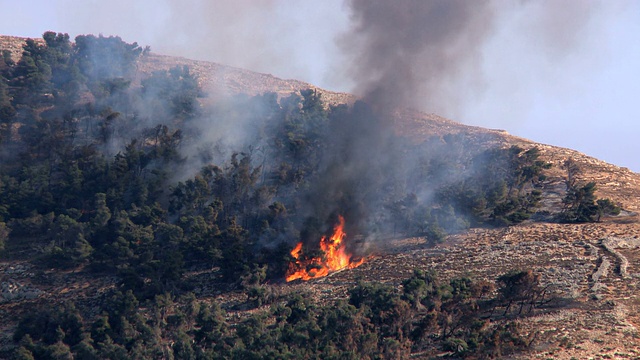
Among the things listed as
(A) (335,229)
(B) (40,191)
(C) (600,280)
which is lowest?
(C) (600,280)

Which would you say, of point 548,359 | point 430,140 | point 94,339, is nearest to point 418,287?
point 548,359

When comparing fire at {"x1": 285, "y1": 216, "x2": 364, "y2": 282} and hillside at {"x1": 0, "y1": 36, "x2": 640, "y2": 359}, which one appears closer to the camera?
hillside at {"x1": 0, "y1": 36, "x2": 640, "y2": 359}

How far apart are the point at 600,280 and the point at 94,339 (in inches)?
2045

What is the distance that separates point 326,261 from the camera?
96.2 metres

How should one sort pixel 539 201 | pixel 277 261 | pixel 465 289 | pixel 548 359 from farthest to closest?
pixel 539 201
pixel 277 261
pixel 465 289
pixel 548 359

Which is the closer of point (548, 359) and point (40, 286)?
point (548, 359)

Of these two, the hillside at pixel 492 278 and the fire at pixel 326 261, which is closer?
the hillside at pixel 492 278

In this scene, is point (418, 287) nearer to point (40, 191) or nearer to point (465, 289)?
point (465, 289)

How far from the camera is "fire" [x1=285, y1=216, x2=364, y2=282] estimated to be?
95062mm

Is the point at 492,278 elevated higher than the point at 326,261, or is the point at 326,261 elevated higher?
the point at 326,261

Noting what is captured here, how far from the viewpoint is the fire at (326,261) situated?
95.1 metres

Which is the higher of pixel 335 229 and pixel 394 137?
pixel 394 137

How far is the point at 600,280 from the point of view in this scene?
3391 inches

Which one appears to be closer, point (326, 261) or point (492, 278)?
point (492, 278)
